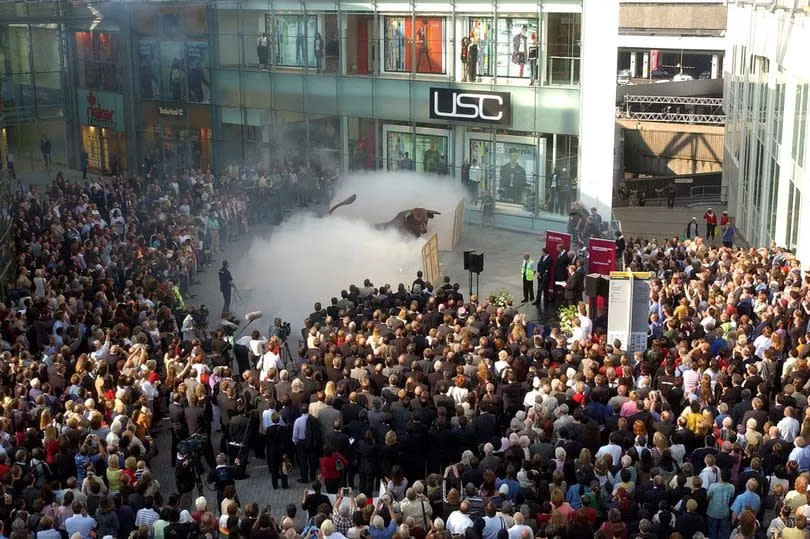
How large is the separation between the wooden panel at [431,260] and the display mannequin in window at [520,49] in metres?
8.09

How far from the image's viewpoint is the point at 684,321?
18734 mm

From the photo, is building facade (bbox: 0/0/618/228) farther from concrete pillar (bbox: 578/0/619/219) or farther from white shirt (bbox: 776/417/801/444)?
white shirt (bbox: 776/417/801/444)

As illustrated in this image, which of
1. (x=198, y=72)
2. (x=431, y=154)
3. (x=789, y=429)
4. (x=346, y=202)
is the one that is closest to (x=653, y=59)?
(x=198, y=72)

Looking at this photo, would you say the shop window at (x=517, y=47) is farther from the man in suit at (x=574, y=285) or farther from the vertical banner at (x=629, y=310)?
the vertical banner at (x=629, y=310)

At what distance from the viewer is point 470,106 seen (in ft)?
111

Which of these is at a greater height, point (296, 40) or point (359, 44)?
point (296, 40)

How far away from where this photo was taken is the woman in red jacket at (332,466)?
14.4 metres

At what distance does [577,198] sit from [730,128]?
52.0 ft

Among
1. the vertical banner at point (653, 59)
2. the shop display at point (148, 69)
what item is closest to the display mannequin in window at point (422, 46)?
the shop display at point (148, 69)

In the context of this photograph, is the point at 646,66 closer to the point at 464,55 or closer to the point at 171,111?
the point at 171,111

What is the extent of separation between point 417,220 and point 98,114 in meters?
17.9

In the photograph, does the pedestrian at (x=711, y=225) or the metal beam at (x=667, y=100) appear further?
the metal beam at (x=667, y=100)

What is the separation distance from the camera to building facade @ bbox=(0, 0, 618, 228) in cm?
→ 3216

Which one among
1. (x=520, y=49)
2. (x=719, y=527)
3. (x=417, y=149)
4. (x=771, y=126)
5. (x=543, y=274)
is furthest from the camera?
(x=417, y=149)
